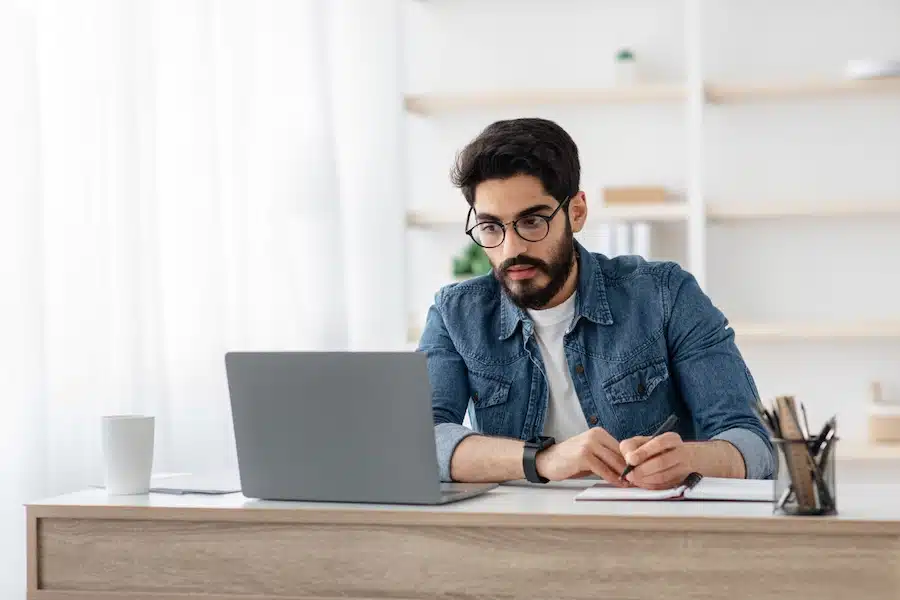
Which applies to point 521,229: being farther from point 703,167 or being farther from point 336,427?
point 703,167

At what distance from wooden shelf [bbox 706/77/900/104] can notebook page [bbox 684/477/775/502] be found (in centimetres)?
215

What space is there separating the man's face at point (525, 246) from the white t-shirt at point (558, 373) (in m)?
0.04

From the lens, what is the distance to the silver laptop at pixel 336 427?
58.7 inches

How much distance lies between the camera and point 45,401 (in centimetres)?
276

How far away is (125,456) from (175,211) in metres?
1.62

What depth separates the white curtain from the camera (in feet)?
9.00

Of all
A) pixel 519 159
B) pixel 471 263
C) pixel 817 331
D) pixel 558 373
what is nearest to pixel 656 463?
pixel 558 373

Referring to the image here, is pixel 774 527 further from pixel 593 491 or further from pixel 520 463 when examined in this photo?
pixel 520 463

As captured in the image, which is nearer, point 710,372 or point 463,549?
point 463,549

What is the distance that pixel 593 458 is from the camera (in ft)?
5.42

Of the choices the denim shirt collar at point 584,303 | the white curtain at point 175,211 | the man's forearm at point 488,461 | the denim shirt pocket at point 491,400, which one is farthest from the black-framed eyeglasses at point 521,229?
the white curtain at point 175,211

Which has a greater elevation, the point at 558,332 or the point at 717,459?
the point at 558,332

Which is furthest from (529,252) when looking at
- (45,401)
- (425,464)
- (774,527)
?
(45,401)

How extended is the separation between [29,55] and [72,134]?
0.21 meters
